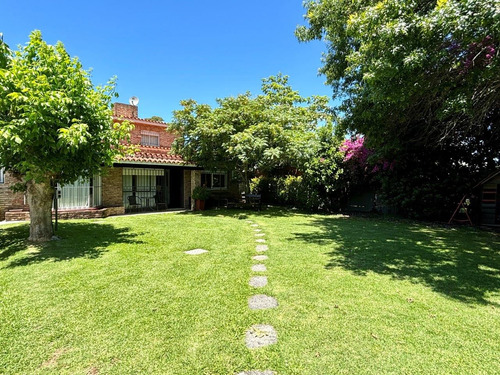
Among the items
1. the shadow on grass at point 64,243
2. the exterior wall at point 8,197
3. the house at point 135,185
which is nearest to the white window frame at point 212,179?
the house at point 135,185

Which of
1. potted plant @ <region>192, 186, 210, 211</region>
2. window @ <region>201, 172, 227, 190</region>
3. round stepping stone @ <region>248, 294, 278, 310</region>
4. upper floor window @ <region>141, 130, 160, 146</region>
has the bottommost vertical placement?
round stepping stone @ <region>248, 294, 278, 310</region>

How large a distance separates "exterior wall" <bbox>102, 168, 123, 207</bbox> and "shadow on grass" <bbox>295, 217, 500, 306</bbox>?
30.6 ft

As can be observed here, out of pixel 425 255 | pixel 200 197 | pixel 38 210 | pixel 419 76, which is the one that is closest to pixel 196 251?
pixel 38 210

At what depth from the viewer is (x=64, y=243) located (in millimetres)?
6488

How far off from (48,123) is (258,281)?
5.22 m

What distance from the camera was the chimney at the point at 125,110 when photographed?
1713 centimetres

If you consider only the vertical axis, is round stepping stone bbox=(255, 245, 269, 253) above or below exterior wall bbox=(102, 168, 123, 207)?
below

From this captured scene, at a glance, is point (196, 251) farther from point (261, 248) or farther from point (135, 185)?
point (135, 185)

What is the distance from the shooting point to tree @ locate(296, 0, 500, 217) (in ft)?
14.9

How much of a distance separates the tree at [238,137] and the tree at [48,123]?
5.29m

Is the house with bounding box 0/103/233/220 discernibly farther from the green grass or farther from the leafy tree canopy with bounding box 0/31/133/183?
the green grass

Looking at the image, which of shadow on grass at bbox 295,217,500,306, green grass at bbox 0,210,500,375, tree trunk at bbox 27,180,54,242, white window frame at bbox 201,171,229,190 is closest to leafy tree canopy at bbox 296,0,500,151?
shadow on grass at bbox 295,217,500,306

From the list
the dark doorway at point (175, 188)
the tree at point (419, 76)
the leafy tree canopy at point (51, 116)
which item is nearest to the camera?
the tree at point (419, 76)

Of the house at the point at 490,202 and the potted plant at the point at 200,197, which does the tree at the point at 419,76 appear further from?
the potted plant at the point at 200,197
